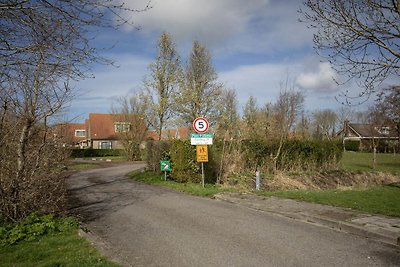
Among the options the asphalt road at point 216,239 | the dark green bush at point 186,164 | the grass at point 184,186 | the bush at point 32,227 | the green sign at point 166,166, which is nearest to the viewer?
the asphalt road at point 216,239

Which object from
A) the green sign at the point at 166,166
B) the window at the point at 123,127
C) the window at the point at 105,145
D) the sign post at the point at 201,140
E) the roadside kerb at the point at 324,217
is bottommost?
the roadside kerb at the point at 324,217

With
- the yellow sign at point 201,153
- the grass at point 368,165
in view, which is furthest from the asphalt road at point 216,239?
the grass at point 368,165

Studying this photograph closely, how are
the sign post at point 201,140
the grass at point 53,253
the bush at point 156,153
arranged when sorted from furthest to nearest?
the bush at point 156,153 < the sign post at point 201,140 < the grass at point 53,253

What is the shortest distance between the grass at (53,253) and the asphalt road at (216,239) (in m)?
0.32

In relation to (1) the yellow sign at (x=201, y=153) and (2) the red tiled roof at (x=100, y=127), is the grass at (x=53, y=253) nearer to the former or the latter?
(1) the yellow sign at (x=201, y=153)

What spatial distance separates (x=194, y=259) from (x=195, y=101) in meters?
26.0

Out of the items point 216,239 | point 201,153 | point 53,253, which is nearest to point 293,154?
point 201,153

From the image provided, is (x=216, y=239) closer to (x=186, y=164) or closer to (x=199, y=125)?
(x=199, y=125)

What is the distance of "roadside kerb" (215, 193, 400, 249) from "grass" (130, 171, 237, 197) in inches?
44.4

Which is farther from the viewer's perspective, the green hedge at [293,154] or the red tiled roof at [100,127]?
the red tiled roof at [100,127]

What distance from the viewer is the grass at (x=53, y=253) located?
536 cm

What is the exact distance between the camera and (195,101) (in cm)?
3112

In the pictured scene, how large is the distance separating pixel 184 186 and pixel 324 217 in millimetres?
7561

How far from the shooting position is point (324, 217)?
8070mm
